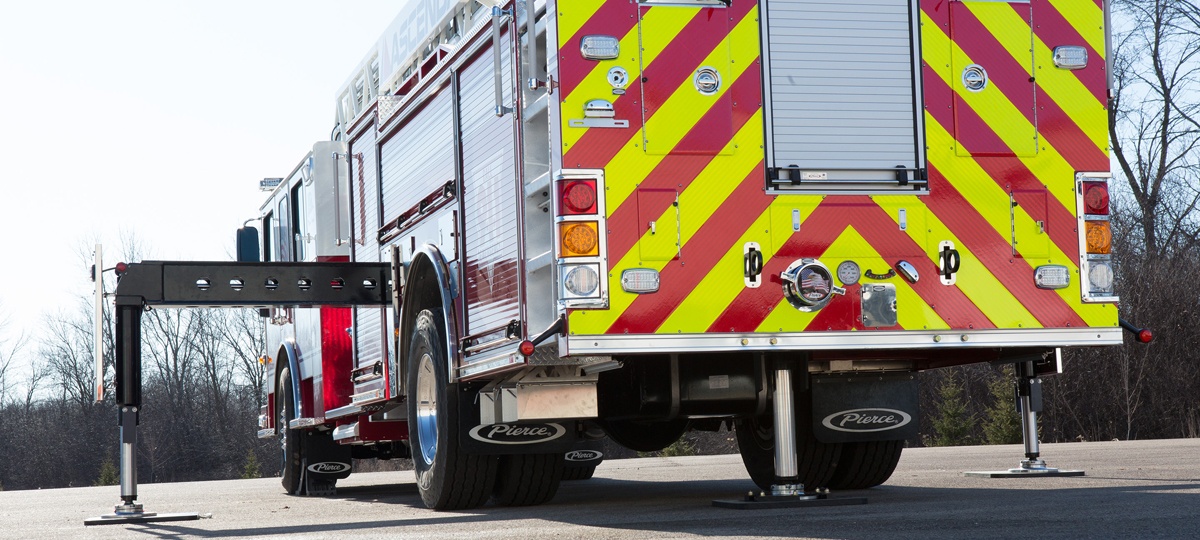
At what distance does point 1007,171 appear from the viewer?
22.0 feet

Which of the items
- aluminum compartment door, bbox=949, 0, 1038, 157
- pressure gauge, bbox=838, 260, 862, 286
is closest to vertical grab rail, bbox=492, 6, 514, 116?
pressure gauge, bbox=838, 260, 862, 286

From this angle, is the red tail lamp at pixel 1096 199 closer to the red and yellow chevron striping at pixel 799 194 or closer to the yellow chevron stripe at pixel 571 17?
the red and yellow chevron striping at pixel 799 194

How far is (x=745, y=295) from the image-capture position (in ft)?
21.0

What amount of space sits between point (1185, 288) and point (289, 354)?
884 inches

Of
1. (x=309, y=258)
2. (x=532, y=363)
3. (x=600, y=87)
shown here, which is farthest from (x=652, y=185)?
(x=309, y=258)

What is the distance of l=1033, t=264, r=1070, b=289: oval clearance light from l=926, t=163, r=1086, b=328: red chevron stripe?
27 millimetres

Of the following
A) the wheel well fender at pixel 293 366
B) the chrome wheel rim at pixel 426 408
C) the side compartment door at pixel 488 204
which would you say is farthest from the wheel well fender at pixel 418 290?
the wheel well fender at pixel 293 366

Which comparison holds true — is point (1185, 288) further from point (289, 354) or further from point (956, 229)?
point (956, 229)

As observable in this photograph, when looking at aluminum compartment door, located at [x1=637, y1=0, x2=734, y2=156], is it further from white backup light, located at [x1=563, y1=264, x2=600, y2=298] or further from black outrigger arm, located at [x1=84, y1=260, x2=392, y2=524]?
black outrigger arm, located at [x1=84, y1=260, x2=392, y2=524]

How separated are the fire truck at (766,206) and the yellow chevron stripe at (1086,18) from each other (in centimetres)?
1

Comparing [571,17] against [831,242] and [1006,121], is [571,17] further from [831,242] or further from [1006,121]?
[1006,121]

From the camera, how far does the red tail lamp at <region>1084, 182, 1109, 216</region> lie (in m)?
6.81

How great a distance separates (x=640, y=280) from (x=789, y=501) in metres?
1.39

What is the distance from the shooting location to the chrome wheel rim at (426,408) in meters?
8.08
